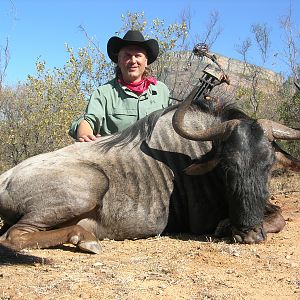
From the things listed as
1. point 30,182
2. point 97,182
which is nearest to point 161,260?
point 97,182

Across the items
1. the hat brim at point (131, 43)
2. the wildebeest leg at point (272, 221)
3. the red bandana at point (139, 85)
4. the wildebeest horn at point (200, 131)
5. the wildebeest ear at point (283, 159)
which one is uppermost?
the hat brim at point (131, 43)

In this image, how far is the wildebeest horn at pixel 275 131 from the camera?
4941 millimetres

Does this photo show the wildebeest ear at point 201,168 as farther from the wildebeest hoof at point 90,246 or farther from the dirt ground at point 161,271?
the wildebeest hoof at point 90,246

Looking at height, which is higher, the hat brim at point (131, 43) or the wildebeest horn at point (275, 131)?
the hat brim at point (131, 43)

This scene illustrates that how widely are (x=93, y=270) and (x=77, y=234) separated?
912 mm

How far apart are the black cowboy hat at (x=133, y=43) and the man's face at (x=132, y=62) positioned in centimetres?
7

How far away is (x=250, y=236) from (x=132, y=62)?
2964 millimetres

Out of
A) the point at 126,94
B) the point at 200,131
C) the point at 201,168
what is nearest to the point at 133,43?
the point at 126,94

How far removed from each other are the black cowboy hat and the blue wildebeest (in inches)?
53.4

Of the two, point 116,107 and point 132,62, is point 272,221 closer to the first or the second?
point 116,107

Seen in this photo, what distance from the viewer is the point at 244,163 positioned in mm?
4688

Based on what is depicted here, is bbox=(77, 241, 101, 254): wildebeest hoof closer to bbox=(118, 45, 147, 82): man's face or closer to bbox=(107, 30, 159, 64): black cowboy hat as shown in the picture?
bbox=(118, 45, 147, 82): man's face

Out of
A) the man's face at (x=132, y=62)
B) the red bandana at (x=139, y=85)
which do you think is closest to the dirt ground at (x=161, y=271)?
the red bandana at (x=139, y=85)

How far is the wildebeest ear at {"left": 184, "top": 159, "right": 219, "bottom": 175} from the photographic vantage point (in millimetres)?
4988
